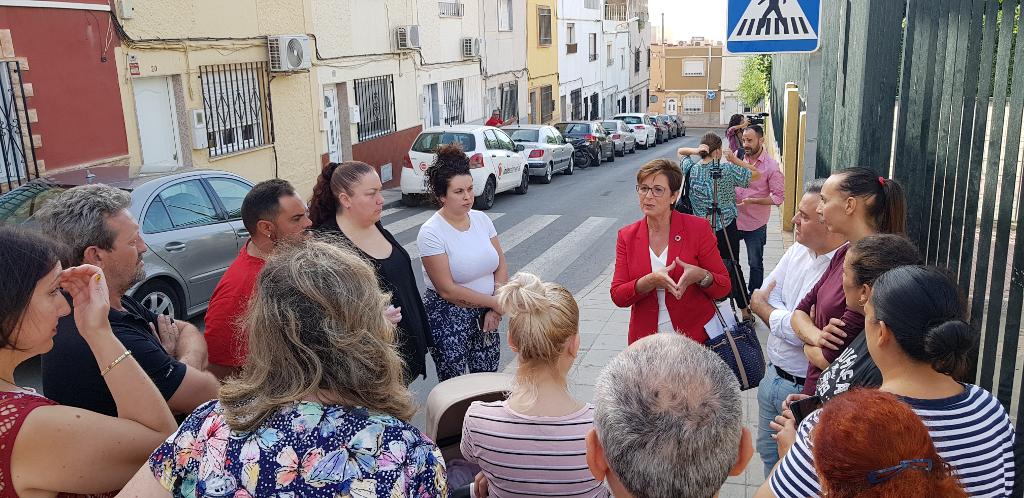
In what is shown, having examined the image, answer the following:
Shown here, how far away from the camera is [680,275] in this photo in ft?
12.6

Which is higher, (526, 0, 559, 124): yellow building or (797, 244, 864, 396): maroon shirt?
(526, 0, 559, 124): yellow building

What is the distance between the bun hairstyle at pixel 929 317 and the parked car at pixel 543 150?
16.0 metres

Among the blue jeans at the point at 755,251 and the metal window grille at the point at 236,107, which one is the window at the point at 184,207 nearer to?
the blue jeans at the point at 755,251

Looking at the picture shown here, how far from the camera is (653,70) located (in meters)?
67.2

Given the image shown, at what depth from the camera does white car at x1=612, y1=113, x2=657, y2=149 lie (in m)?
32.7

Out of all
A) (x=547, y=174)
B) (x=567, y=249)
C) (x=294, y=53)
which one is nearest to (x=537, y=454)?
(x=567, y=249)

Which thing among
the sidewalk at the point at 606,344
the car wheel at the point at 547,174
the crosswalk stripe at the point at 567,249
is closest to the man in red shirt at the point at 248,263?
the sidewalk at the point at 606,344

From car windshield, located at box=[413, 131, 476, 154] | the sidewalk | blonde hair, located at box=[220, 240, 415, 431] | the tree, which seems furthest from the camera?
the tree

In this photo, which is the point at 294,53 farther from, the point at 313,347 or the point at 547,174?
the point at 313,347

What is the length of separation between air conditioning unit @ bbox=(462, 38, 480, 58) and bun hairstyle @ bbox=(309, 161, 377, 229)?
2015 cm

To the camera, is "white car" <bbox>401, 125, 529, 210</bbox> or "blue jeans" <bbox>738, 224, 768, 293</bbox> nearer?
"blue jeans" <bbox>738, 224, 768, 293</bbox>

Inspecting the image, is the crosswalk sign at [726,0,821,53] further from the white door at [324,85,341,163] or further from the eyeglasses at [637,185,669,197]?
the white door at [324,85,341,163]

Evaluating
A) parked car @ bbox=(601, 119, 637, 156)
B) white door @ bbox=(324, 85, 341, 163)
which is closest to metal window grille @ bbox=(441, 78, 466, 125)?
white door @ bbox=(324, 85, 341, 163)

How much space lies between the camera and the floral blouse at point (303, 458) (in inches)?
71.7
